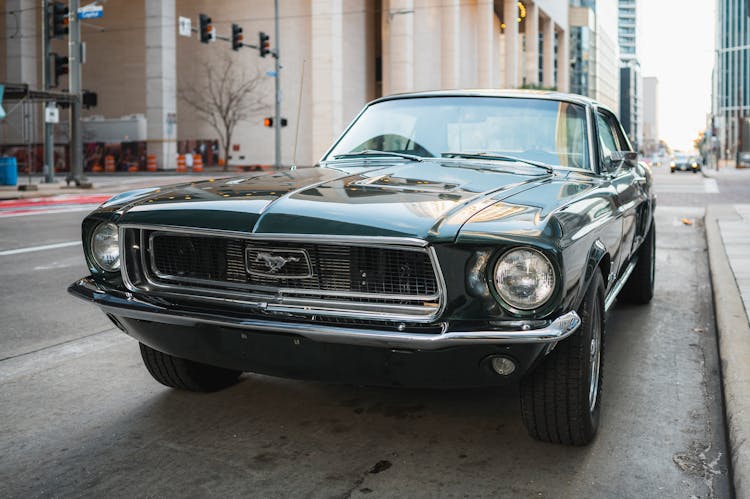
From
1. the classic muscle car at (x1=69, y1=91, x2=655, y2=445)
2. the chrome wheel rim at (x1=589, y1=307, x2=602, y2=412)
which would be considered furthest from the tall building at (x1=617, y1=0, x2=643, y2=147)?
the classic muscle car at (x1=69, y1=91, x2=655, y2=445)

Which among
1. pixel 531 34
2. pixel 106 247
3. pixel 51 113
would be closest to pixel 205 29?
pixel 51 113

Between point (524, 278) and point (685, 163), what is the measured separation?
181ft

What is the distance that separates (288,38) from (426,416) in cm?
5024

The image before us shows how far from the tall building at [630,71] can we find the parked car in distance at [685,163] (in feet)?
350

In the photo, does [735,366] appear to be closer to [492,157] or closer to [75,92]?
[492,157]

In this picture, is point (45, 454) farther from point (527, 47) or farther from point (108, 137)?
point (527, 47)

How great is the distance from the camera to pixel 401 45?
4625 centimetres

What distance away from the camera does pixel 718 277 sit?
7.35 metres

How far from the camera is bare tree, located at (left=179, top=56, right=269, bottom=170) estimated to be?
2052 inches

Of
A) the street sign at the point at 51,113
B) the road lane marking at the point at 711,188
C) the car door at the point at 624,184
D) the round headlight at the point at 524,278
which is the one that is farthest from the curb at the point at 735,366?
the street sign at the point at 51,113

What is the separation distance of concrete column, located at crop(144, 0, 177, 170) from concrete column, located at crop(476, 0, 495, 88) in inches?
864

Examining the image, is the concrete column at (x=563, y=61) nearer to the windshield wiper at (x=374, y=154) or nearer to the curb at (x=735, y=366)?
the curb at (x=735, y=366)

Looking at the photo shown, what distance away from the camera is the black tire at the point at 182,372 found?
388 cm

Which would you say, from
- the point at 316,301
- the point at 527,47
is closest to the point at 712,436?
the point at 316,301
